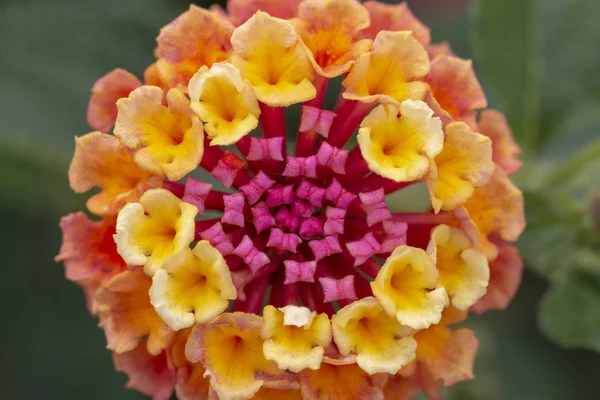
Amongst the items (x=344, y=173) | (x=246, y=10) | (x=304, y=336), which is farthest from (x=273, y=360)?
(x=246, y=10)

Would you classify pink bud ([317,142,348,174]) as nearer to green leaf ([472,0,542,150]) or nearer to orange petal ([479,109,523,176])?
orange petal ([479,109,523,176])

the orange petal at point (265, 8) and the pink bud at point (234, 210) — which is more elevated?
the orange petal at point (265, 8)

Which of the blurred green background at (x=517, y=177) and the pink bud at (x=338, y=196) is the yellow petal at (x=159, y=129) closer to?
the pink bud at (x=338, y=196)

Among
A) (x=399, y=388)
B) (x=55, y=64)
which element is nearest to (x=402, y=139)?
(x=399, y=388)

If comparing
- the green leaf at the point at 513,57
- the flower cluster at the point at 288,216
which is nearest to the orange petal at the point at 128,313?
the flower cluster at the point at 288,216

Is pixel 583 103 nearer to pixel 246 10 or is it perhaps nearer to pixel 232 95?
pixel 246 10

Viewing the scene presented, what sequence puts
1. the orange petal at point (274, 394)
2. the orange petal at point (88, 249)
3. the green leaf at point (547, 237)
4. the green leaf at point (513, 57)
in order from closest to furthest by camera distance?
the orange petal at point (274, 394) < the orange petal at point (88, 249) < the green leaf at point (547, 237) < the green leaf at point (513, 57)
